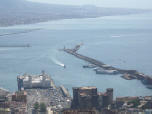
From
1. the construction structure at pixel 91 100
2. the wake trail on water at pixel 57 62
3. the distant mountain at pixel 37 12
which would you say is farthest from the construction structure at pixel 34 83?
the distant mountain at pixel 37 12

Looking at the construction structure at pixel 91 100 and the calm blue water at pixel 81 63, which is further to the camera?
the calm blue water at pixel 81 63

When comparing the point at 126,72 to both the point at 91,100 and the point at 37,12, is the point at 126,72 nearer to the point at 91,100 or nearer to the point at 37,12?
the point at 91,100

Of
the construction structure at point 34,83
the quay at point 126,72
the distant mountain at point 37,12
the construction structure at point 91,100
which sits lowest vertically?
the construction structure at point 91,100

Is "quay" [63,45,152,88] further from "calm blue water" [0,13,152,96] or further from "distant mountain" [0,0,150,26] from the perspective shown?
"distant mountain" [0,0,150,26]

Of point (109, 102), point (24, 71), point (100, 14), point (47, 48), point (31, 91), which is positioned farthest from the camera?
point (100, 14)

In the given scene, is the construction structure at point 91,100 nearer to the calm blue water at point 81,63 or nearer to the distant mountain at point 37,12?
the calm blue water at point 81,63

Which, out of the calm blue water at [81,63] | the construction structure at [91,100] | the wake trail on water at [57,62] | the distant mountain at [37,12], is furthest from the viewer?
the distant mountain at [37,12]

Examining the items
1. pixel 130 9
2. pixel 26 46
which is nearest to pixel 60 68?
pixel 26 46

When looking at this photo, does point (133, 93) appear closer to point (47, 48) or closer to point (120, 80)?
point (120, 80)
